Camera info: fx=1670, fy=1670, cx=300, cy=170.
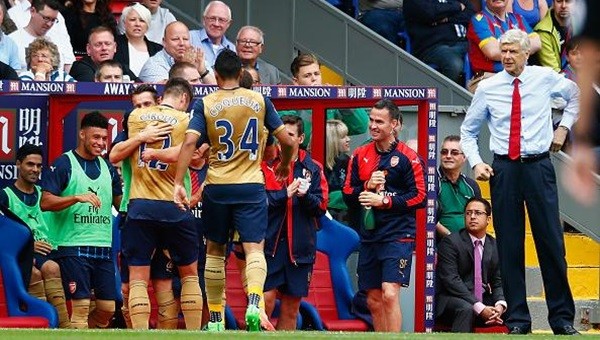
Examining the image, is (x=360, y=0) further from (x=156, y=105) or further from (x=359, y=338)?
(x=359, y=338)

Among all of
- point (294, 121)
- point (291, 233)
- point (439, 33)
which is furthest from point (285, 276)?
point (439, 33)

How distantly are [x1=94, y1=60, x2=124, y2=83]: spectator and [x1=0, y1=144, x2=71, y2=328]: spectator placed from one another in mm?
1049

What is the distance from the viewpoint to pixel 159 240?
44.9ft

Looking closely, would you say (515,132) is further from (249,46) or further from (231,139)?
(249,46)

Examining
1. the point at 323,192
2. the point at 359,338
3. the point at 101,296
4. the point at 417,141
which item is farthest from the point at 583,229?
the point at 359,338

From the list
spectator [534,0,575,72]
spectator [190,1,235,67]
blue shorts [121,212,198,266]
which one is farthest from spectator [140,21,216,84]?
spectator [534,0,575,72]

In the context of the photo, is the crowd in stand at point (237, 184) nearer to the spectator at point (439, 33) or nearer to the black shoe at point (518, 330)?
the black shoe at point (518, 330)

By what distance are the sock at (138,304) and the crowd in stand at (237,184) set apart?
0.01m

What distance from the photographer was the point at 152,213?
13.4 metres

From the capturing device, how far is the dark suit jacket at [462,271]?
15547 millimetres

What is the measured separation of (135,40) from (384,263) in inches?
159

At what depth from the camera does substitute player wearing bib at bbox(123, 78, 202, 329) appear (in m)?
13.4

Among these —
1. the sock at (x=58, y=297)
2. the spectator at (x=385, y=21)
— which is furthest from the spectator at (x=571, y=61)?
the sock at (x=58, y=297)

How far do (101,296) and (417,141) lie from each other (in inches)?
131
